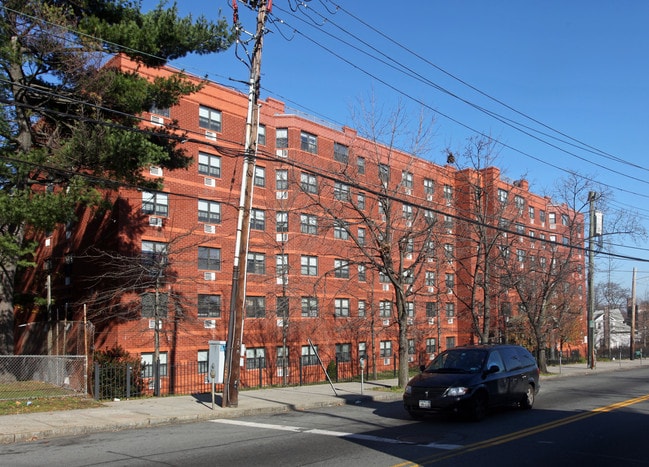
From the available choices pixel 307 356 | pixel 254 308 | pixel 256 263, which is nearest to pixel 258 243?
pixel 256 263

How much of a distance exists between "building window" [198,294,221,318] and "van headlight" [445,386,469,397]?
1957 centimetres

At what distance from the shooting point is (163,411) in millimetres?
14242

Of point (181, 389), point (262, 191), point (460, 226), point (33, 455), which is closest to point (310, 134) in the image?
point (262, 191)

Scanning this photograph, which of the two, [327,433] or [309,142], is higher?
[309,142]

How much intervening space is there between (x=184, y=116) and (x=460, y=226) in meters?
15.2

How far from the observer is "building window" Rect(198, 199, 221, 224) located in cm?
3045

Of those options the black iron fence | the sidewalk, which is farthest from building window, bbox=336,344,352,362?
the sidewalk

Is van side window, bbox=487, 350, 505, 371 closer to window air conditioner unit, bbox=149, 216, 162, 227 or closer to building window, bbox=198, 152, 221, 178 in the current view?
window air conditioner unit, bbox=149, 216, 162, 227

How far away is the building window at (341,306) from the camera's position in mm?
37394

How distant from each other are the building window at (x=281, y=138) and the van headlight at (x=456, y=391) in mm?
24549

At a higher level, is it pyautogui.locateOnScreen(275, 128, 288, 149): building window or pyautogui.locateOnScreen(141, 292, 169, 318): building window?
pyautogui.locateOnScreen(275, 128, 288, 149): building window

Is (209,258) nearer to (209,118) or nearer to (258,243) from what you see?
(258,243)

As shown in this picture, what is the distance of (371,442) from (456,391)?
2.88m

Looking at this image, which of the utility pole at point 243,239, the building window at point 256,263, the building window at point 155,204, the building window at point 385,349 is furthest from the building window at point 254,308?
the utility pole at point 243,239
